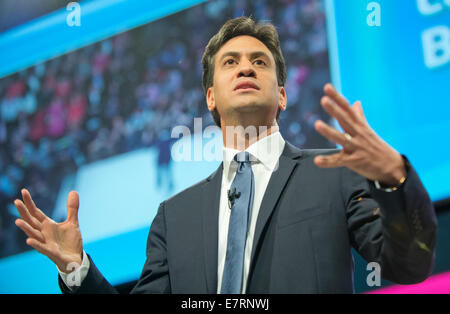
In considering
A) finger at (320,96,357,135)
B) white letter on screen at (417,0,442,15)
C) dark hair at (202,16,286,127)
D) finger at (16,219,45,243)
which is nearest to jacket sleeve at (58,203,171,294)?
finger at (16,219,45,243)

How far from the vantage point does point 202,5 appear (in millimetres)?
3049

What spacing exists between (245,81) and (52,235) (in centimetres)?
80

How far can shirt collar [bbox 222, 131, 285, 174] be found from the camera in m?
1.70

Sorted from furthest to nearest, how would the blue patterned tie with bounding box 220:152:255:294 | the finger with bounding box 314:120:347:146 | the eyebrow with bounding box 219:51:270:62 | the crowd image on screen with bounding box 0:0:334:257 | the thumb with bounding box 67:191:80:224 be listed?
1. the crowd image on screen with bounding box 0:0:334:257
2. the eyebrow with bounding box 219:51:270:62
3. the thumb with bounding box 67:191:80:224
4. the blue patterned tie with bounding box 220:152:255:294
5. the finger with bounding box 314:120:347:146

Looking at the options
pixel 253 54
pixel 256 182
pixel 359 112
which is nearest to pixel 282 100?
pixel 253 54

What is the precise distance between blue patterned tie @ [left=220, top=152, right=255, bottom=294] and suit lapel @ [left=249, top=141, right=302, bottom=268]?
1.6 inches

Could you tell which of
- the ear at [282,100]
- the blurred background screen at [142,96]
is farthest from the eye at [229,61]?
the blurred background screen at [142,96]

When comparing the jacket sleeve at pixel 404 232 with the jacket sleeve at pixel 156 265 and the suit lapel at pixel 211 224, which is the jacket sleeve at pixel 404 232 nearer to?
the suit lapel at pixel 211 224

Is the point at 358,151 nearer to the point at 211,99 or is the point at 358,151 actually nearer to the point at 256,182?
the point at 256,182

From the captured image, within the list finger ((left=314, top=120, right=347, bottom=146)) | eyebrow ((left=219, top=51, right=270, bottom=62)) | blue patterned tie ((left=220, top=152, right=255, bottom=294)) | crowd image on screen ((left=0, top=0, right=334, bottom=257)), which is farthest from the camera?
crowd image on screen ((left=0, top=0, right=334, bottom=257))

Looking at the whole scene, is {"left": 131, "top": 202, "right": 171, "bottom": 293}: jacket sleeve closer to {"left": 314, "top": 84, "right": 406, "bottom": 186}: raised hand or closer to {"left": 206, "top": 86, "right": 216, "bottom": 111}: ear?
{"left": 206, "top": 86, "right": 216, "bottom": 111}: ear

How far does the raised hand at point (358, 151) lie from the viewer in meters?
1.20

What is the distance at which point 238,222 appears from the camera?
1506 mm
